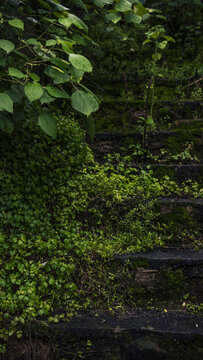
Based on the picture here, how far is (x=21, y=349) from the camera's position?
5.68ft

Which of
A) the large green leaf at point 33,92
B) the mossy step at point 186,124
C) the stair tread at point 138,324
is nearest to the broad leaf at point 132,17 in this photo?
the large green leaf at point 33,92

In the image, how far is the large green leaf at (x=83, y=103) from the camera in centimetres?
166

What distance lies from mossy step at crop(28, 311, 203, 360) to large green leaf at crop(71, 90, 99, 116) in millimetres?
1245

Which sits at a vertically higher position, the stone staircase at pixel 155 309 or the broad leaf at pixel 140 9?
the broad leaf at pixel 140 9

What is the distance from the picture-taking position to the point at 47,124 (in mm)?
1763

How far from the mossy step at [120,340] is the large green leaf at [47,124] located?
1.11 meters

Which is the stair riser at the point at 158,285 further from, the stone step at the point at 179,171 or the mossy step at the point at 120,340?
the stone step at the point at 179,171

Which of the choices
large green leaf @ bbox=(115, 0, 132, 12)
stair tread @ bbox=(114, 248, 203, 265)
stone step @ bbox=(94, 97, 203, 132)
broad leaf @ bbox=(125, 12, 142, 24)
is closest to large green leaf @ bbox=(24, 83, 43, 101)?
large green leaf @ bbox=(115, 0, 132, 12)

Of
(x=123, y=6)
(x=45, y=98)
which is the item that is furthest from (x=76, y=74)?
(x=123, y=6)

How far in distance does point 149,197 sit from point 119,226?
37 cm

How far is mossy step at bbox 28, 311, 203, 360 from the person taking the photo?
5.78 ft

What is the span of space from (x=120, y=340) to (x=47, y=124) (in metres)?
1.31

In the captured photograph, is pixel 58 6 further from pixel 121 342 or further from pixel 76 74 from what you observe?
pixel 121 342

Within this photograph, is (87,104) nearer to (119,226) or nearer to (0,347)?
(119,226)
